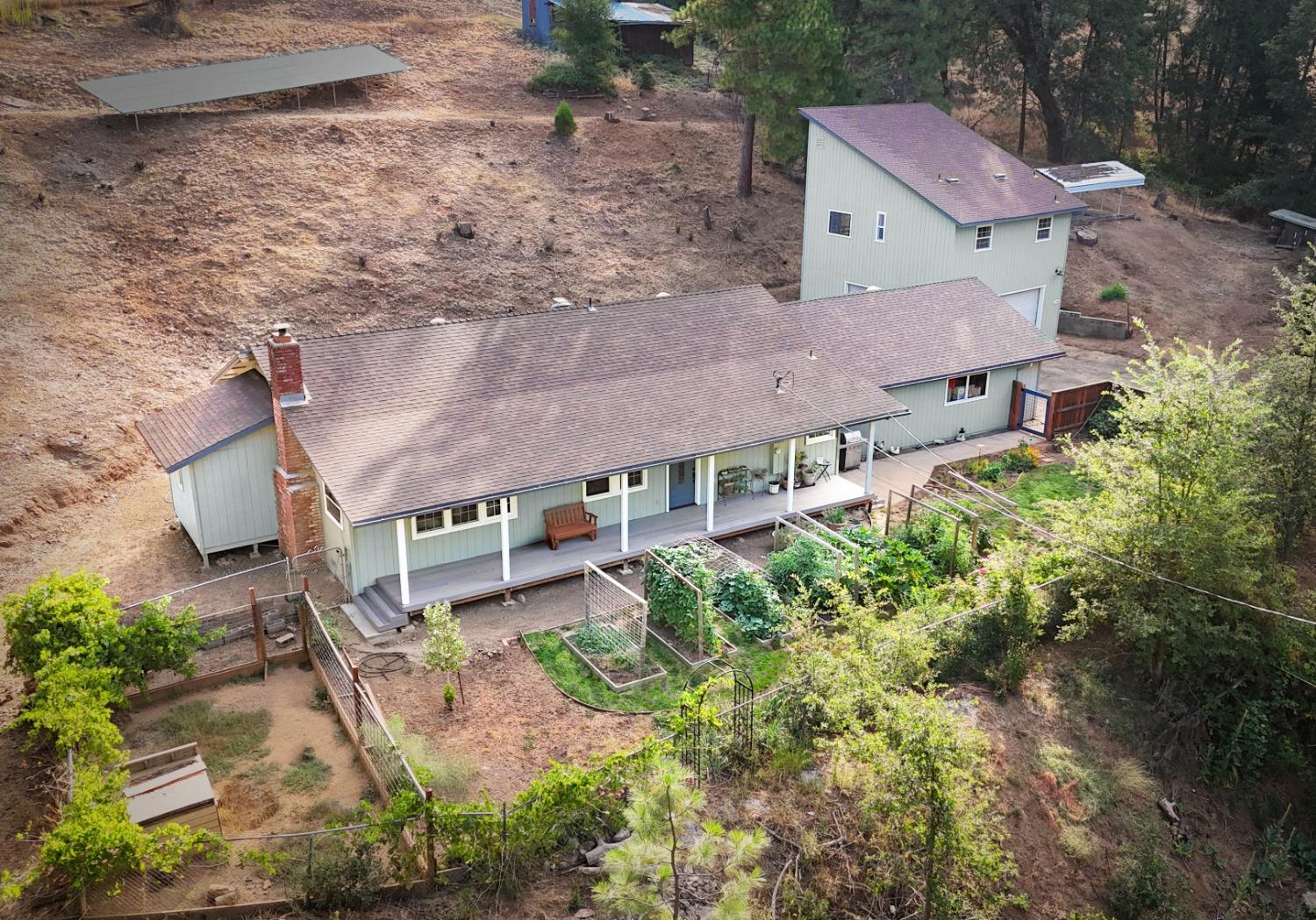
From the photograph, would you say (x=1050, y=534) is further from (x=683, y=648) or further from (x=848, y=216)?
(x=848, y=216)

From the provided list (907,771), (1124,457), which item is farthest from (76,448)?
(1124,457)

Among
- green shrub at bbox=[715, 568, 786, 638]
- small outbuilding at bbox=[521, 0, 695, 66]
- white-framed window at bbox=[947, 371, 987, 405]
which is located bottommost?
green shrub at bbox=[715, 568, 786, 638]

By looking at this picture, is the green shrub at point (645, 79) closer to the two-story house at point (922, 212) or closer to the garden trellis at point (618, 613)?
the two-story house at point (922, 212)

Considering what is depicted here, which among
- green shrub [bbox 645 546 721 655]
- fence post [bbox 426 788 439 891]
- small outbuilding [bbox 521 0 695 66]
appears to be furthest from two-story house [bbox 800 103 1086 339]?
fence post [bbox 426 788 439 891]

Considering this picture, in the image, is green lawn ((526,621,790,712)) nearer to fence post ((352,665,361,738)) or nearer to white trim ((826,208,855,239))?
fence post ((352,665,361,738))

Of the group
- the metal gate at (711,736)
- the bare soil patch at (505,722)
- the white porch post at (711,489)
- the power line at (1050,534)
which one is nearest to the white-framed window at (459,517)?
the bare soil patch at (505,722)

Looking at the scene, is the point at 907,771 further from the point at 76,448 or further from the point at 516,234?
the point at 516,234
